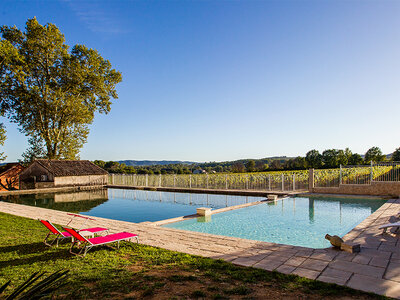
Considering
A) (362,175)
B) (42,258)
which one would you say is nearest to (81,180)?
(42,258)

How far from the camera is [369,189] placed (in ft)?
44.1

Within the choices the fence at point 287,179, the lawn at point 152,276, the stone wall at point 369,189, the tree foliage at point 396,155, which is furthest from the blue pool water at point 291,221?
the tree foliage at point 396,155

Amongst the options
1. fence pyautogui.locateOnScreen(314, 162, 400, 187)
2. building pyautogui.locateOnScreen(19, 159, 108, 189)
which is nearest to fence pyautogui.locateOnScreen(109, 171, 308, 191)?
fence pyautogui.locateOnScreen(314, 162, 400, 187)

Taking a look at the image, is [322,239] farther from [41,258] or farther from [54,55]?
[54,55]

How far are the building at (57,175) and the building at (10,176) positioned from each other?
1.41 m

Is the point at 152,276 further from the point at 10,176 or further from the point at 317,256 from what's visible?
the point at 10,176

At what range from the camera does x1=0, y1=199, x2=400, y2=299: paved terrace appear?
367 centimetres

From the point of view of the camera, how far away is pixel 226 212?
35.9 ft

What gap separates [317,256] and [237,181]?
1286 centimetres

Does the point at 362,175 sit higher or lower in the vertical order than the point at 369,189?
higher

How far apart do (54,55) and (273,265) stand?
2684cm

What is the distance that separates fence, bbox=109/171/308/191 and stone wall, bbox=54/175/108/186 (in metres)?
4.98

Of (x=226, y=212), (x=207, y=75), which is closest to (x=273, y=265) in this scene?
(x=226, y=212)

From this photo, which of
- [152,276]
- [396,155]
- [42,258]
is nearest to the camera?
[152,276]
